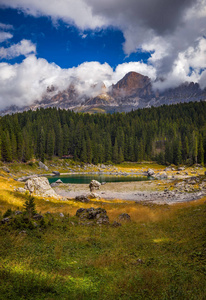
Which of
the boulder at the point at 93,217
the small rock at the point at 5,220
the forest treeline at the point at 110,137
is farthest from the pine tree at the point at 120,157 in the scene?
the small rock at the point at 5,220

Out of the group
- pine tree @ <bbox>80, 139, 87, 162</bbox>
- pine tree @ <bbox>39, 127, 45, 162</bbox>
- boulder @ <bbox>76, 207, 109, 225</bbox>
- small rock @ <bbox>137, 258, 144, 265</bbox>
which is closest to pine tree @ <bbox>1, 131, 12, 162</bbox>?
pine tree @ <bbox>39, 127, 45, 162</bbox>

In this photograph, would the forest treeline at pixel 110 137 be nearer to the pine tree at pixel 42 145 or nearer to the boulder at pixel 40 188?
the pine tree at pixel 42 145

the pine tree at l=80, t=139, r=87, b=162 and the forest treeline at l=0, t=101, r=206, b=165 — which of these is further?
the pine tree at l=80, t=139, r=87, b=162

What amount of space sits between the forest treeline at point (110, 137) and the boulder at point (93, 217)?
76.6 m

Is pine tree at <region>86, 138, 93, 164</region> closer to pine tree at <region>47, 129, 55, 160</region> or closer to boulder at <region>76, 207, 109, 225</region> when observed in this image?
pine tree at <region>47, 129, 55, 160</region>

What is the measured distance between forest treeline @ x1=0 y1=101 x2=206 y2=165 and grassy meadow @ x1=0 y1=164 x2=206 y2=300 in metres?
83.9

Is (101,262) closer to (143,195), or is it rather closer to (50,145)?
(143,195)

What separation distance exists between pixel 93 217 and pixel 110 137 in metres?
130

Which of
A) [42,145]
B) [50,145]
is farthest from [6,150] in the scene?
[50,145]

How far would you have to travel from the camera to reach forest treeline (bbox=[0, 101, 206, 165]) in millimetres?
106537

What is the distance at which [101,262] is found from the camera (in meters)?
10.6

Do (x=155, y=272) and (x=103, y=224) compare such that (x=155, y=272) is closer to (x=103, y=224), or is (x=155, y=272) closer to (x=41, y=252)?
(x=41, y=252)

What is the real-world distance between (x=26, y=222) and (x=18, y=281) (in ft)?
29.1

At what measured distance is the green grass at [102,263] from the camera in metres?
7.44
